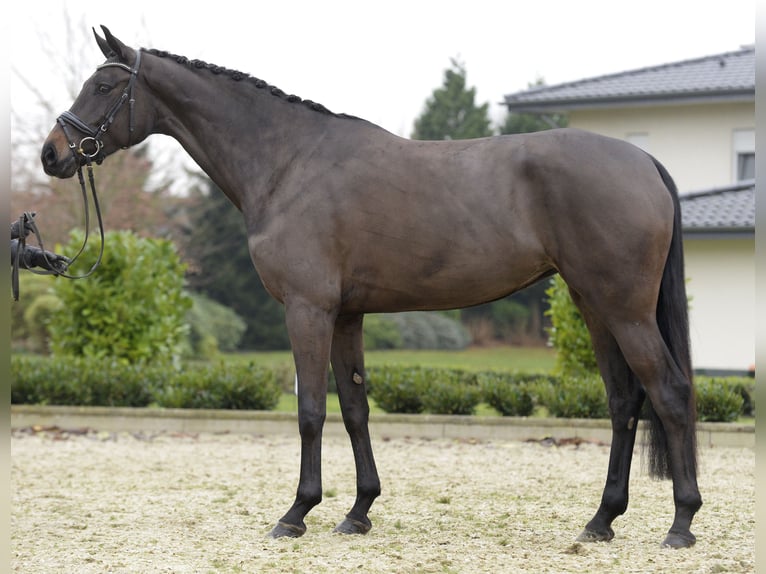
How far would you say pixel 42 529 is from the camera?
18.6ft

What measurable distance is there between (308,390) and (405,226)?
3.57ft

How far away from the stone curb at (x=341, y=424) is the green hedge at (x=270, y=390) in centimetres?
30

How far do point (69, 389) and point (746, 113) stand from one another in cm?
1428

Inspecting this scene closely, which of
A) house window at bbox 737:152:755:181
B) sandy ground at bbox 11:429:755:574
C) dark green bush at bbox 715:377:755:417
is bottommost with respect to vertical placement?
sandy ground at bbox 11:429:755:574

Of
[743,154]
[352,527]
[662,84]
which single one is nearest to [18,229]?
[352,527]

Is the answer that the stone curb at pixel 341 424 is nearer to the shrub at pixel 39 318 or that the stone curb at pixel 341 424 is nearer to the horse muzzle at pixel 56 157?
the horse muzzle at pixel 56 157

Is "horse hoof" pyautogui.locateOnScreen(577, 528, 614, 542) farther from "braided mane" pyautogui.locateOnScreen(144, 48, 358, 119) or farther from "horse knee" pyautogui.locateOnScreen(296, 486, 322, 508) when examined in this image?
"braided mane" pyautogui.locateOnScreen(144, 48, 358, 119)

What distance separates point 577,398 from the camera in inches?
388

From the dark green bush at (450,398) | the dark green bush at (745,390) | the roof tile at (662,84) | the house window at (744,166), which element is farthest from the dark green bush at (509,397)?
the house window at (744,166)

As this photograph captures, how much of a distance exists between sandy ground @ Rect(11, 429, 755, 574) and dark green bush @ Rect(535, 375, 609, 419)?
1.83ft

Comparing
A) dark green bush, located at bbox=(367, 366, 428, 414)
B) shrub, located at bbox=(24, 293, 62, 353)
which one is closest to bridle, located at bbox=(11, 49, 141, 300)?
dark green bush, located at bbox=(367, 366, 428, 414)

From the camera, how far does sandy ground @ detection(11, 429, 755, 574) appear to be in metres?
4.82

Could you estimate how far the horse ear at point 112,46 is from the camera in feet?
17.7

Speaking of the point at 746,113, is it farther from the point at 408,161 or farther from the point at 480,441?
the point at 408,161
